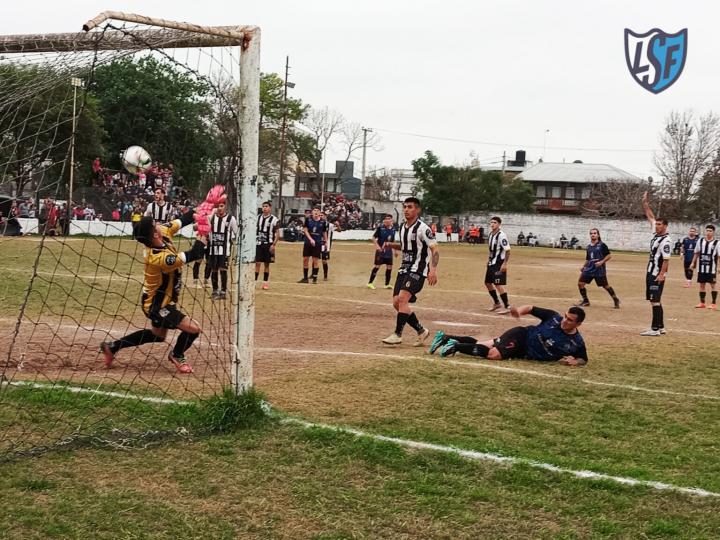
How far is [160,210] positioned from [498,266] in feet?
23.2

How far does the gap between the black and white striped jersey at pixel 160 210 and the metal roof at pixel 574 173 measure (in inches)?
3107

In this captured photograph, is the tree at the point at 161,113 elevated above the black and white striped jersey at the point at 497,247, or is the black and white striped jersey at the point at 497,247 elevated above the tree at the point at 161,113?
the tree at the point at 161,113

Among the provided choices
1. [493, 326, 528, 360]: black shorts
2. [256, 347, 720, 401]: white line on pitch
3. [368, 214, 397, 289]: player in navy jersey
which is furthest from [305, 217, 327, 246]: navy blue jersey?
[493, 326, 528, 360]: black shorts

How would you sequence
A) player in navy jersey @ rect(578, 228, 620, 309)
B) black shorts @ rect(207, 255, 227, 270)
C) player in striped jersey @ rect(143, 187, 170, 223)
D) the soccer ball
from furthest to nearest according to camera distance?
player in navy jersey @ rect(578, 228, 620, 309) < black shorts @ rect(207, 255, 227, 270) < player in striped jersey @ rect(143, 187, 170, 223) < the soccer ball

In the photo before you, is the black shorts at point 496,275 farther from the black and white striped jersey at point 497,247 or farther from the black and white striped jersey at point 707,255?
the black and white striped jersey at point 707,255

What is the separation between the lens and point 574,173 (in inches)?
3644

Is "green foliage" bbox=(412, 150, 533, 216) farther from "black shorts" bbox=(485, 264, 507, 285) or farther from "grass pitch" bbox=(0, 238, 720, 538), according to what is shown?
"grass pitch" bbox=(0, 238, 720, 538)

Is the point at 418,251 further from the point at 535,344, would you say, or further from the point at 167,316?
the point at 167,316

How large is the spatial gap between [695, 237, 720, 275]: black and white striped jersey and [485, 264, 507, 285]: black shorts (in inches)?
265

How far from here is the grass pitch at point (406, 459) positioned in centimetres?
449

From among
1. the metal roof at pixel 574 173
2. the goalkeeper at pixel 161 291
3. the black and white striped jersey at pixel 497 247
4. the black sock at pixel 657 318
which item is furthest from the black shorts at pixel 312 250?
the metal roof at pixel 574 173

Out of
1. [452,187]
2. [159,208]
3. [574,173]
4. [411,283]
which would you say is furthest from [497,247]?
[574,173]

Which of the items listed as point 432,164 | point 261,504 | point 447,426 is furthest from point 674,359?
point 432,164

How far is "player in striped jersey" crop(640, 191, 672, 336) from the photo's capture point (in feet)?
43.9
